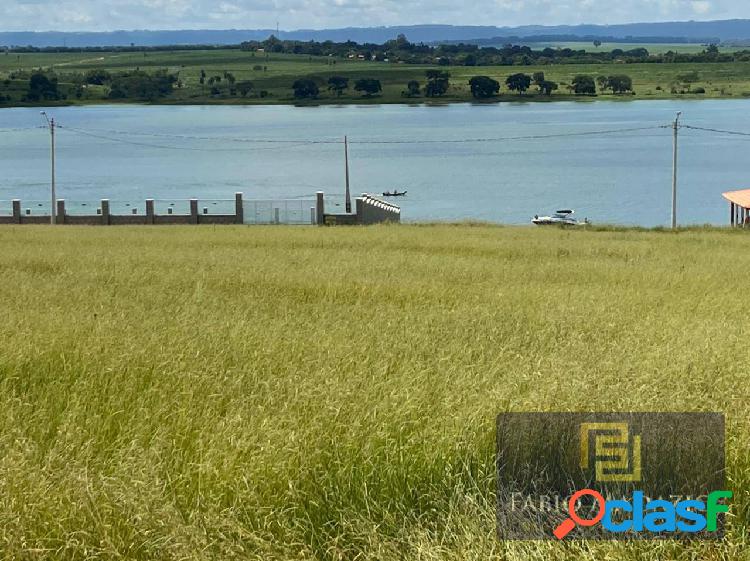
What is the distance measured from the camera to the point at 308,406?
6.81m

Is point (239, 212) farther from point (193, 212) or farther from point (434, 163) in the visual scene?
point (434, 163)

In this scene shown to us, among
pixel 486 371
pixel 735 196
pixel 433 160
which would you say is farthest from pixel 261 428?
pixel 433 160

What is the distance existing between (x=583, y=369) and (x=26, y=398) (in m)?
3.75

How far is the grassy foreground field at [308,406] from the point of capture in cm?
530

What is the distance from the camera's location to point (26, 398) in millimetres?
7133

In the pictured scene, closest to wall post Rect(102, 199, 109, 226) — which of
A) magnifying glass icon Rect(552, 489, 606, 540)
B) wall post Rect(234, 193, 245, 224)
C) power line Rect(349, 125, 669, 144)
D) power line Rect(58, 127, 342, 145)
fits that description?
wall post Rect(234, 193, 245, 224)

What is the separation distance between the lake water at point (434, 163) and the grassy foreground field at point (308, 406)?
56325mm

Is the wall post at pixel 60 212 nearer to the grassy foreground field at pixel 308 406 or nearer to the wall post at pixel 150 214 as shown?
the wall post at pixel 150 214

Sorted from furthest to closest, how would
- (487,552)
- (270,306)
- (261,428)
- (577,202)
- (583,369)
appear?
(577,202) < (270,306) < (583,369) < (261,428) < (487,552)

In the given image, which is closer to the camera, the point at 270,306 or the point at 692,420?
the point at 692,420

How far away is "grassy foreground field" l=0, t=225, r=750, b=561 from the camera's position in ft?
17.4

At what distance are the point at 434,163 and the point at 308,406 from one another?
4311 inches

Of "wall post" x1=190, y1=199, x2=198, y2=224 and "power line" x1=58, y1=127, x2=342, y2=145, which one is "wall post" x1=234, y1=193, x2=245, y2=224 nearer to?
"wall post" x1=190, y1=199, x2=198, y2=224

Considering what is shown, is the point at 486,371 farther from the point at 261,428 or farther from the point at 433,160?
Result: the point at 433,160
